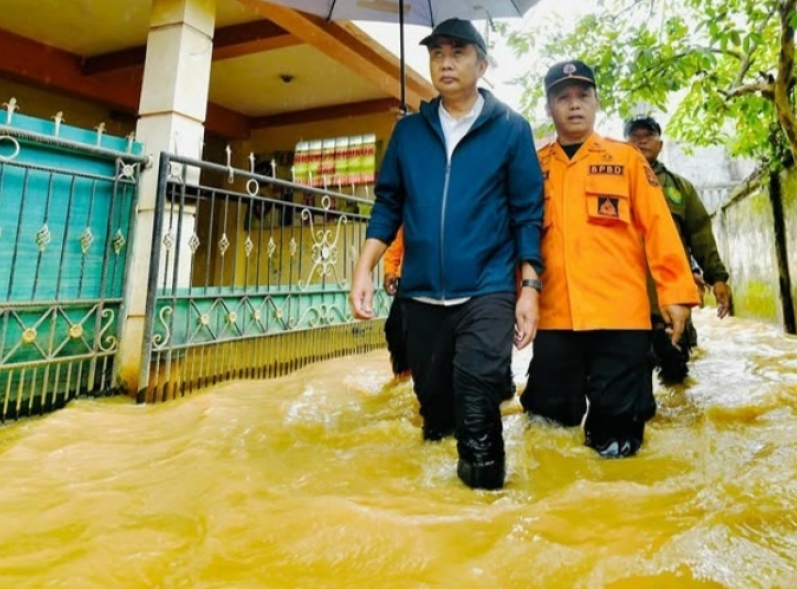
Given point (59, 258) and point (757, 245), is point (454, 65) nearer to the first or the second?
point (59, 258)

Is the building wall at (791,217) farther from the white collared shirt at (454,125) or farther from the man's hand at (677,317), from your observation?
the white collared shirt at (454,125)

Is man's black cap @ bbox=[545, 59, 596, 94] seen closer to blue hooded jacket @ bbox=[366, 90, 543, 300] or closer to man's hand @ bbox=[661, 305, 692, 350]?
blue hooded jacket @ bbox=[366, 90, 543, 300]

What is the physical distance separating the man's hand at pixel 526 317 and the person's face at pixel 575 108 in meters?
0.88

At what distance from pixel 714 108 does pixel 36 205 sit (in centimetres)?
563

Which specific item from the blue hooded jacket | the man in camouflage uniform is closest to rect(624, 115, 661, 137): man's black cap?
the man in camouflage uniform

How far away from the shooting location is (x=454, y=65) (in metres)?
2.08

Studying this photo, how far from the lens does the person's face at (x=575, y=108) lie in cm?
233

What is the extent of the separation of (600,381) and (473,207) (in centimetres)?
101

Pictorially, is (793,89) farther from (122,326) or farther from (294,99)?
(294,99)

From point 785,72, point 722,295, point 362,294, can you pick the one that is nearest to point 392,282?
point 362,294

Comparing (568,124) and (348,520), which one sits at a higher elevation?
(568,124)

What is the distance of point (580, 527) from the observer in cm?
148

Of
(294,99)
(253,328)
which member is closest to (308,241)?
(294,99)

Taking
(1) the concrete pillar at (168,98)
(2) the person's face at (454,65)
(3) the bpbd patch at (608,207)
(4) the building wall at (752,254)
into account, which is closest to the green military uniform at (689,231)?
(3) the bpbd patch at (608,207)
